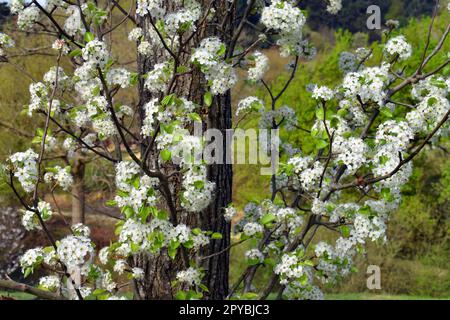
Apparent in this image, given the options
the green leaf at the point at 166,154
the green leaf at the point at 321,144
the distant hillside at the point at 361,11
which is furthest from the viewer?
the distant hillside at the point at 361,11

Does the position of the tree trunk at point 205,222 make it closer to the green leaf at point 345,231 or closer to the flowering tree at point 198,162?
the flowering tree at point 198,162

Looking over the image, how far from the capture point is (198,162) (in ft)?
8.48

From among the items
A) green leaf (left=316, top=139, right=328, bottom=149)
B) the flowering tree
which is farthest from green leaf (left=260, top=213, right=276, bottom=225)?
green leaf (left=316, top=139, right=328, bottom=149)

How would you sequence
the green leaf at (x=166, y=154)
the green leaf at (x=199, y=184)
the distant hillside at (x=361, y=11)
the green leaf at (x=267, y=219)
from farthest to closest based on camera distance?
the distant hillside at (x=361, y=11), the green leaf at (x=267, y=219), the green leaf at (x=199, y=184), the green leaf at (x=166, y=154)

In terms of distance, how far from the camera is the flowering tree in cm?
264

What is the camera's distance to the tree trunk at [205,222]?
3.10 m

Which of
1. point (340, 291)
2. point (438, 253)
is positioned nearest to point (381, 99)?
point (340, 291)

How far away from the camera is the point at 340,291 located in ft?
36.6

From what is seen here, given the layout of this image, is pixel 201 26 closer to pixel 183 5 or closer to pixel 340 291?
pixel 183 5

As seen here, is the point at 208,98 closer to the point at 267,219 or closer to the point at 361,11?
the point at 267,219

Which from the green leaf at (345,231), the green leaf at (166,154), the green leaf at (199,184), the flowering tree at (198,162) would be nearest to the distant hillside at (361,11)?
the flowering tree at (198,162)
